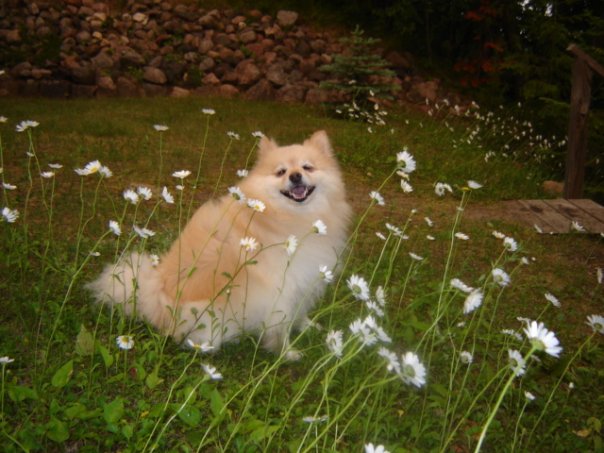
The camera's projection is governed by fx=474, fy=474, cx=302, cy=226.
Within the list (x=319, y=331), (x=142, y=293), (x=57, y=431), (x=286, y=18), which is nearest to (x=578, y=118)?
(x=319, y=331)

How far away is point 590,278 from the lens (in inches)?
164

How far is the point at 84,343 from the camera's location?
2238mm

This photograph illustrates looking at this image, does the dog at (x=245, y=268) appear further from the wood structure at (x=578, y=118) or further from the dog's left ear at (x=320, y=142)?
the wood structure at (x=578, y=118)

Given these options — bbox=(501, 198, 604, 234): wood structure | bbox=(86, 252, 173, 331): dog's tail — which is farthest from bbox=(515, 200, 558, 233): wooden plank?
bbox=(86, 252, 173, 331): dog's tail

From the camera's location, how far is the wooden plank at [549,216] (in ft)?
16.8

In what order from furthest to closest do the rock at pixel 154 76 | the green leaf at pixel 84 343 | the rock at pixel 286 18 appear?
the rock at pixel 286 18, the rock at pixel 154 76, the green leaf at pixel 84 343

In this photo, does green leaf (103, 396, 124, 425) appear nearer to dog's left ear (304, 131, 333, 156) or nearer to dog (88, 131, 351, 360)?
dog (88, 131, 351, 360)

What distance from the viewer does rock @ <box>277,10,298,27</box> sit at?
1202 cm

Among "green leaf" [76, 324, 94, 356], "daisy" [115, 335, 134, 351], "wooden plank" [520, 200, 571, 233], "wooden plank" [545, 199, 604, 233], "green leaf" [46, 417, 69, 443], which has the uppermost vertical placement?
"daisy" [115, 335, 134, 351]

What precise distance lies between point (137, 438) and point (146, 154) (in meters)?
4.85

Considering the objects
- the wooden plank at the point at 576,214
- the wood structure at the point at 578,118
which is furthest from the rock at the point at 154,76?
the wooden plank at the point at 576,214

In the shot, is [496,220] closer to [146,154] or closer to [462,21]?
[146,154]

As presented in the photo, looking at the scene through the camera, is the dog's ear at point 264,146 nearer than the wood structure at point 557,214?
Yes

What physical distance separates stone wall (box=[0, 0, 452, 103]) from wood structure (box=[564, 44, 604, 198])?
16.4 ft
